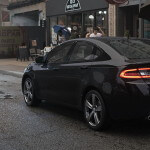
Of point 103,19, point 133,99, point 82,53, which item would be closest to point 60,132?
point 133,99

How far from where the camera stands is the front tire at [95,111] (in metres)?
6.06

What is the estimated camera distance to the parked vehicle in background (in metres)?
5.68

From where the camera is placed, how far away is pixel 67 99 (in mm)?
7023

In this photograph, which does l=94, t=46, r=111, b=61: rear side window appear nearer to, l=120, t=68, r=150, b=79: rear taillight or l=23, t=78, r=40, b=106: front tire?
l=120, t=68, r=150, b=79: rear taillight

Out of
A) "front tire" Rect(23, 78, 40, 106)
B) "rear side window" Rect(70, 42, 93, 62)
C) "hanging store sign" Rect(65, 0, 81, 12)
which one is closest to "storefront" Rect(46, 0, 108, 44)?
"hanging store sign" Rect(65, 0, 81, 12)

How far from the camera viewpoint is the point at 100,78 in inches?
239

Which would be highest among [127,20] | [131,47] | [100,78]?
[127,20]

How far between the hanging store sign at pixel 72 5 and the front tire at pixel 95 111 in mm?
16026

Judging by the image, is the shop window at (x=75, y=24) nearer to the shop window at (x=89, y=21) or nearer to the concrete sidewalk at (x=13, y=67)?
the shop window at (x=89, y=21)

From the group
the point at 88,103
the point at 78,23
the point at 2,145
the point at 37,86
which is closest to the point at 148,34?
the point at 78,23

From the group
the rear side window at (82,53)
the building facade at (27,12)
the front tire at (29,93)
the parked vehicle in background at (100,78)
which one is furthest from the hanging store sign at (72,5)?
the rear side window at (82,53)

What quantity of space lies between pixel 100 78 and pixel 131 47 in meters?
0.82

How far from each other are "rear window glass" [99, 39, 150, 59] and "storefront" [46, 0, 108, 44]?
1289 centimetres

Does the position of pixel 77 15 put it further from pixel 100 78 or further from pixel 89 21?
pixel 100 78
